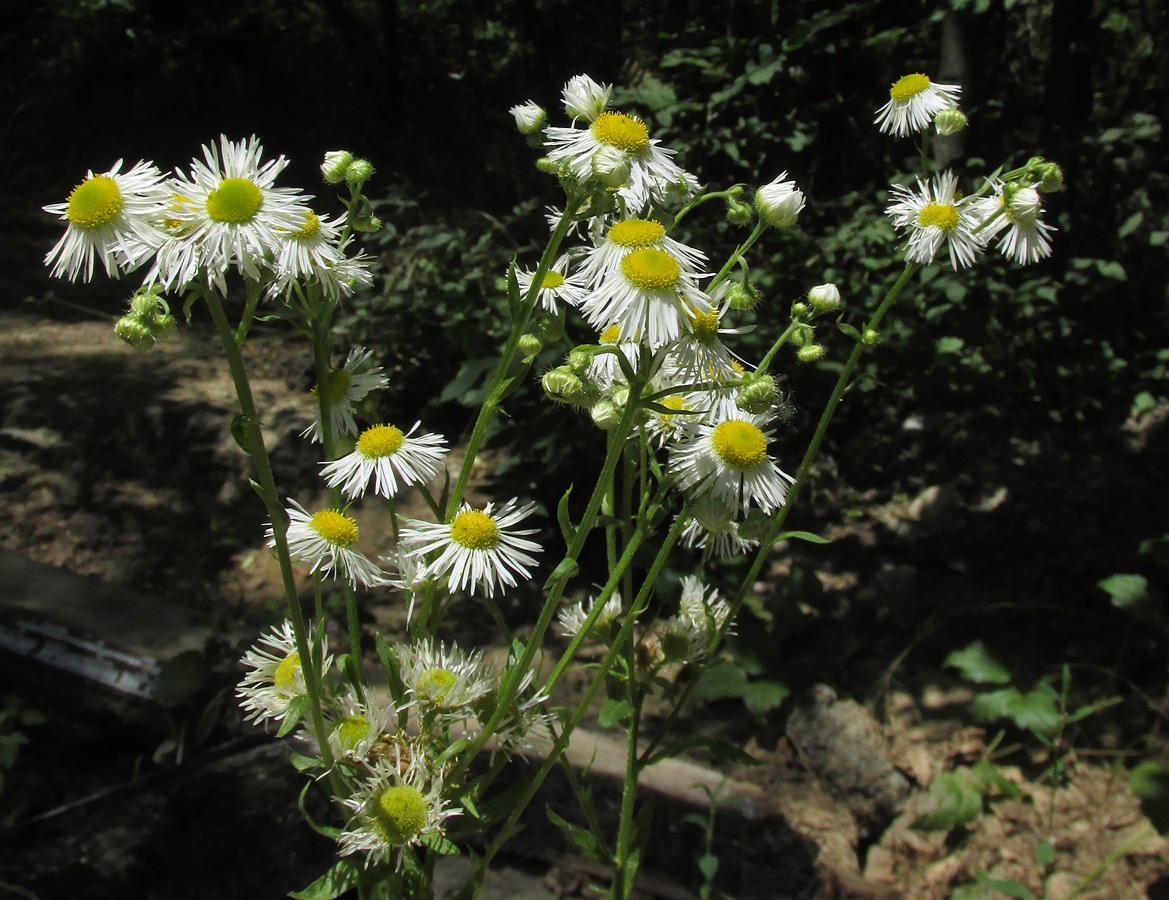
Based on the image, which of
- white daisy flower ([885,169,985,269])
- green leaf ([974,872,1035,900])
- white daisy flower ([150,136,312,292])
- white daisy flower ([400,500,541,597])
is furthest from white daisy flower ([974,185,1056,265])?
green leaf ([974,872,1035,900])

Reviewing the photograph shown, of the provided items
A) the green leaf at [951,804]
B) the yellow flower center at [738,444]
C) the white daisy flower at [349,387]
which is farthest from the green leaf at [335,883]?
the green leaf at [951,804]

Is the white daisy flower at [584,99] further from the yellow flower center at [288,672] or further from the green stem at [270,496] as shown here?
the yellow flower center at [288,672]

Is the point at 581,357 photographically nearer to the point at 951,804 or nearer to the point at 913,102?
the point at 913,102

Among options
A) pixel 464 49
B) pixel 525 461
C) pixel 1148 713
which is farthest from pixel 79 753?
pixel 464 49

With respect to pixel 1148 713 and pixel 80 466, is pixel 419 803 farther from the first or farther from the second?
pixel 80 466

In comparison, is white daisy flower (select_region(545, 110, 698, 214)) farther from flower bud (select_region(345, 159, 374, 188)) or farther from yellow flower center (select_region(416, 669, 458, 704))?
yellow flower center (select_region(416, 669, 458, 704))

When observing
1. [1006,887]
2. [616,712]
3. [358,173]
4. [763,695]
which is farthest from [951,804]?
[358,173]
